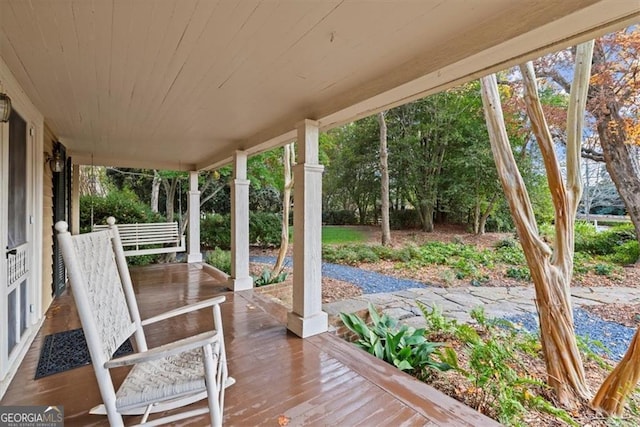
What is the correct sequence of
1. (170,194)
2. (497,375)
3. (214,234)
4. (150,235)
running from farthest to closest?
(214,234) < (170,194) < (150,235) < (497,375)

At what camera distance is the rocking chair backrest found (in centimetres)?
121

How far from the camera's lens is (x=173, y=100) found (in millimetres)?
2604

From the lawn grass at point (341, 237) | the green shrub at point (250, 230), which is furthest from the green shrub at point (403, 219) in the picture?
the green shrub at point (250, 230)

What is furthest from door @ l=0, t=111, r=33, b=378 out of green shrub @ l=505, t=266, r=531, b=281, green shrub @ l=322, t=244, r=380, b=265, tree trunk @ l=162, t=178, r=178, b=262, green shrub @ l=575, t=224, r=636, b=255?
green shrub @ l=575, t=224, r=636, b=255

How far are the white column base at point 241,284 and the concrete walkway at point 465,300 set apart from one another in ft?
4.06

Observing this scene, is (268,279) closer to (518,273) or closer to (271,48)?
(271,48)

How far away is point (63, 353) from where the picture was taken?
244cm

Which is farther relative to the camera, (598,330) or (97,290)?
(598,330)

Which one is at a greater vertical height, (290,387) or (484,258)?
(484,258)

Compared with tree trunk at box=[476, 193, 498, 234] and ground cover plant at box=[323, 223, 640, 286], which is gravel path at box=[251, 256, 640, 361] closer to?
ground cover plant at box=[323, 223, 640, 286]

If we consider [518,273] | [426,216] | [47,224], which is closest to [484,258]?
[518,273]

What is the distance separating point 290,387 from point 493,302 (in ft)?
13.4

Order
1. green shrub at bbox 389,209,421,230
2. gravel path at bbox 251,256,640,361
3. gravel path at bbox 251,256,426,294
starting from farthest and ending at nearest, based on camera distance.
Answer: green shrub at bbox 389,209,421,230 → gravel path at bbox 251,256,426,294 → gravel path at bbox 251,256,640,361

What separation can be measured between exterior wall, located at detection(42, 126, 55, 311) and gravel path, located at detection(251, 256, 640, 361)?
11.0ft
